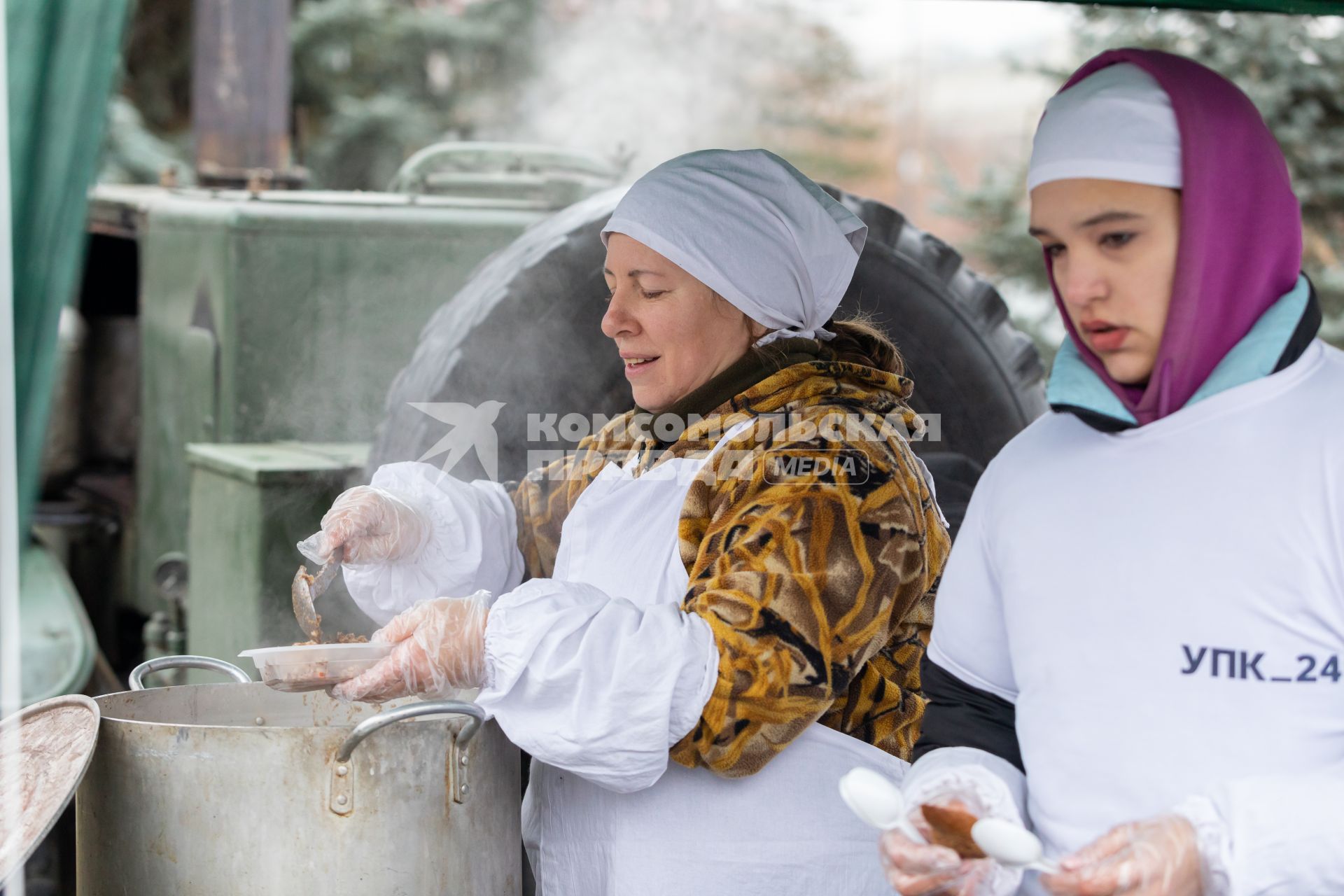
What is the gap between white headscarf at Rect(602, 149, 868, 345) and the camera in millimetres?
2004

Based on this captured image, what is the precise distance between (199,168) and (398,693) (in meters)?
Result: 3.68

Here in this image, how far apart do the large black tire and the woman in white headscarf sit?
941 mm

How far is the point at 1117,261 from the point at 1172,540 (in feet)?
0.95

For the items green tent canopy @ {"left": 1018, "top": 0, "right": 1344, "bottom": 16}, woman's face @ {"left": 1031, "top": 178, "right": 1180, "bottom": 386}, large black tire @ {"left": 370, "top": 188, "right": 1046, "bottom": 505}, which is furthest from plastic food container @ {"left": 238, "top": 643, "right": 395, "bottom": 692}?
green tent canopy @ {"left": 1018, "top": 0, "right": 1344, "bottom": 16}

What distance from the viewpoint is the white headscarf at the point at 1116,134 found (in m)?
1.39

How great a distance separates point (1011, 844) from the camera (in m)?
1.31

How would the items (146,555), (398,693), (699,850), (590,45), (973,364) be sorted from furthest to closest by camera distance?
(590,45) < (146,555) < (973,364) < (699,850) < (398,693)

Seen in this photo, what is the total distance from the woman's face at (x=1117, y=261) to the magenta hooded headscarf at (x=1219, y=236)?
2 centimetres

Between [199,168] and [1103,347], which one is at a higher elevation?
[199,168]

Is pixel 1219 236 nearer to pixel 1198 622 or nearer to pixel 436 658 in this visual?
pixel 1198 622

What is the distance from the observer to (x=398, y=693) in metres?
1.74

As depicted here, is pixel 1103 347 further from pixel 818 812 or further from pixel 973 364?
pixel 973 364

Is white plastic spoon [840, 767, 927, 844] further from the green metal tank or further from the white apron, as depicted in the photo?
the green metal tank

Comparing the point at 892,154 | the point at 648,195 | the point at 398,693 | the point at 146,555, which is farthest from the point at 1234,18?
the point at 398,693
